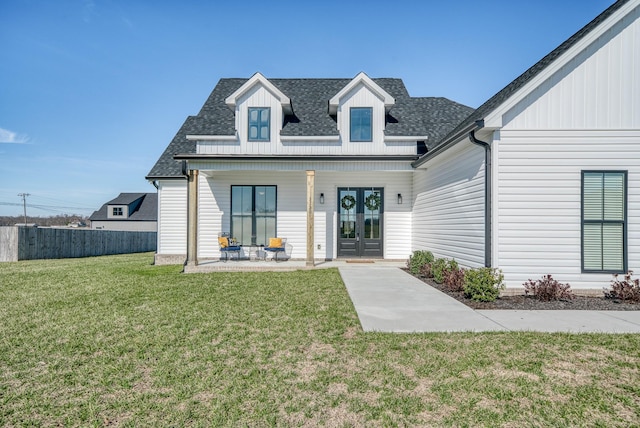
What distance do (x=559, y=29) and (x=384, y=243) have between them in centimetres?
1069

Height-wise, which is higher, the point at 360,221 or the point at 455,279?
the point at 360,221

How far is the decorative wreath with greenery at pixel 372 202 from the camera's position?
12.2 meters

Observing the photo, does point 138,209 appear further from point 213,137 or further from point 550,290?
point 550,290

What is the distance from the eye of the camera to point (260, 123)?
37.5ft

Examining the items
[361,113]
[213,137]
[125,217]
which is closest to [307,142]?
[361,113]

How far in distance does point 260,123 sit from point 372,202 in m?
4.99

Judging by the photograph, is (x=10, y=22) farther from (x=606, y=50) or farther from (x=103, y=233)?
(x=606, y=50)

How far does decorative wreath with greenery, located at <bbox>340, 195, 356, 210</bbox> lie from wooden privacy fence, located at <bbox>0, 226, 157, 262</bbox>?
1416 centimetres

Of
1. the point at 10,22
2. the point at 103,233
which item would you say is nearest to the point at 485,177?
the point at 10,22

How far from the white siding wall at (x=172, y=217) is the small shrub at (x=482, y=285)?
10.4 meters

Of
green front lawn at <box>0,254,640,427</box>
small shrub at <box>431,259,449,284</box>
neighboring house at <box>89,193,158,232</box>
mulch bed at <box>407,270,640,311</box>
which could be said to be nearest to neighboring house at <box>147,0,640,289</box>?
small shrub at <box>431,259,449,284</box>

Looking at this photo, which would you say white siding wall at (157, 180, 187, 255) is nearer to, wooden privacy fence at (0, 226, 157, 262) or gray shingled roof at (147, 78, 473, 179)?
gray shingled roof at (147, 78, 473, 179)

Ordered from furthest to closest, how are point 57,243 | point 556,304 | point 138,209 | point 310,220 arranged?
point 138,209
point 57,243
point 310,220
point 556,304

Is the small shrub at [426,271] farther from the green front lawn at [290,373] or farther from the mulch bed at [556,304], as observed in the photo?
the green front lawn at [290,373]
